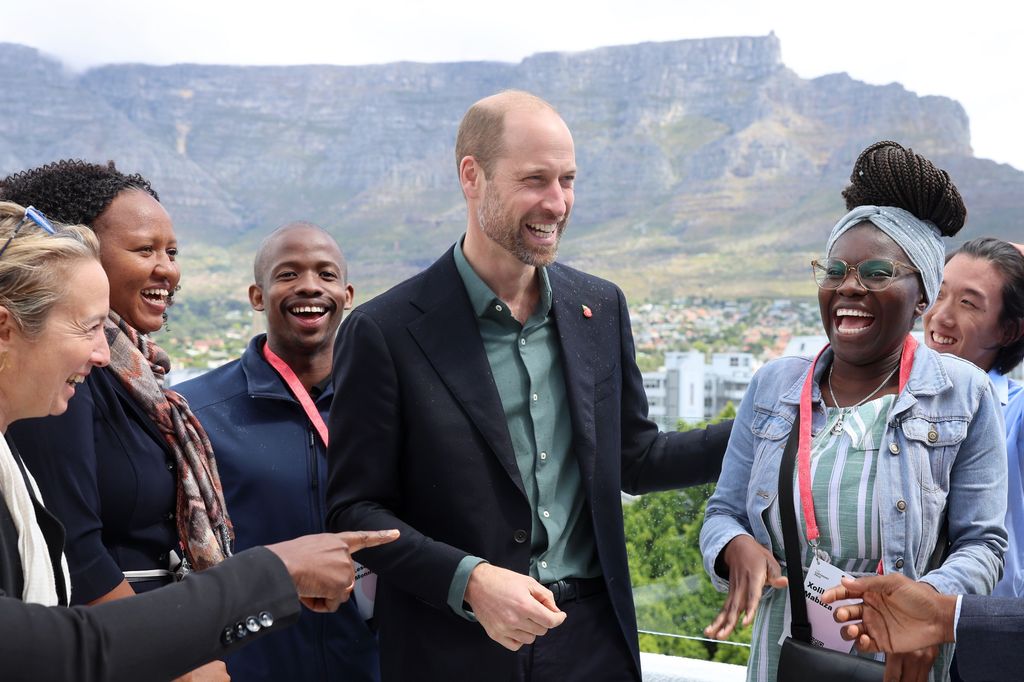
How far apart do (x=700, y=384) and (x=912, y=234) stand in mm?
24558

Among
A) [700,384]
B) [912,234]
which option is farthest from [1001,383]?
[700,384]

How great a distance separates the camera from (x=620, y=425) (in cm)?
222

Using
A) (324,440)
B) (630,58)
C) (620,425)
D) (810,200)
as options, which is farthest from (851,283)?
(630,58)

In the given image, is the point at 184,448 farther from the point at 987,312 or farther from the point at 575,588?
the point at 987,312

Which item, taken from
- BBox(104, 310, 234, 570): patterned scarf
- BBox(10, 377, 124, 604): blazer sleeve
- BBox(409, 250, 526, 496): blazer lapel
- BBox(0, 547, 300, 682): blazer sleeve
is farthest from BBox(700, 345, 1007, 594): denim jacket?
BBox(10, 377, 124, 604): blazer sleeve

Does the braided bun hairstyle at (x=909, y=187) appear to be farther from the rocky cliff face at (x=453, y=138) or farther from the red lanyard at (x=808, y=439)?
the rocky cliff face at (x=453, y=138)

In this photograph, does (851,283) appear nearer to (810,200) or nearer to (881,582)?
(881,582)

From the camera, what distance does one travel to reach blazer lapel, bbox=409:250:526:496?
1.96 meters

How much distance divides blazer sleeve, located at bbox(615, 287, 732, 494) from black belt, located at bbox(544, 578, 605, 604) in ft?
1.19

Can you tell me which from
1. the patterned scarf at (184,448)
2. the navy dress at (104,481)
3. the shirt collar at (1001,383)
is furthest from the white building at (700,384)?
the navy dress at (104,481)

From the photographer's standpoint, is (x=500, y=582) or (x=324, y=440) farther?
(x=324, y=440)

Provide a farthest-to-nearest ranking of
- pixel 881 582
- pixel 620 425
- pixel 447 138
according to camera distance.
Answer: pixel 447 138
pixel 620 425
pixel 881 582

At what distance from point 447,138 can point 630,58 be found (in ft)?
39.2

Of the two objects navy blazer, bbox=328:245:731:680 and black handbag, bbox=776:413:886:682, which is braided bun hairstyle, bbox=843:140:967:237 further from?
navy blazer, bbox=328:245:731:680
